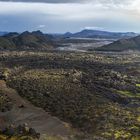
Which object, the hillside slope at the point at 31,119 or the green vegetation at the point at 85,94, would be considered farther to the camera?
the green vegetation at the point at 85,94

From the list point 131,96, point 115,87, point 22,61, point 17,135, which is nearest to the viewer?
point 17,135

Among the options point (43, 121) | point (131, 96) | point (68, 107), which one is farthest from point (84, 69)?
point (43, 121)

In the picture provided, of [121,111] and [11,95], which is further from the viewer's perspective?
[11,95]

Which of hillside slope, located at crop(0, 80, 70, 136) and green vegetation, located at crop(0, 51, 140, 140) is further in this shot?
green vegetation, located at crop(0, 51, 140, 140)

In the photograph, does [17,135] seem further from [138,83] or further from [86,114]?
[138,83]

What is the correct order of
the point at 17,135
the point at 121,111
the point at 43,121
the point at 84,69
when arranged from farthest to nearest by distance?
the point at 84,69
the point at 121,111
the point at 43,121
the point at 17,135

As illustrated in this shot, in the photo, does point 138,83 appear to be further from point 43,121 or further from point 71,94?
point 43,121

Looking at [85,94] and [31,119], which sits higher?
[85,94]

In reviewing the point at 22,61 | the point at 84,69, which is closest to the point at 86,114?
the point at 84,69

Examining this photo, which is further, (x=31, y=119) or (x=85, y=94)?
(x=85, y=94)
